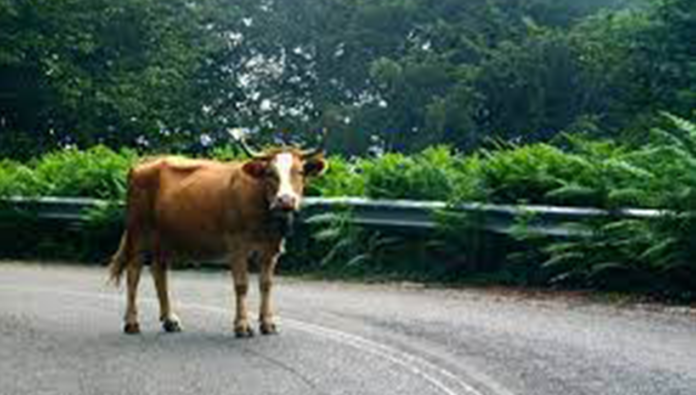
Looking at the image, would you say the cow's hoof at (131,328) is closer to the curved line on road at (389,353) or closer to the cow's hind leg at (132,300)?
the cow's hind leg at (132,300)

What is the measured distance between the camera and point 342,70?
65000 mm

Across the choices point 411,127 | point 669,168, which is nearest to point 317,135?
point 411,127

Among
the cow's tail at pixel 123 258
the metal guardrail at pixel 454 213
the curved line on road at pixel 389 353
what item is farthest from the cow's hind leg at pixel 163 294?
the metal guardrail at pixel 454 213

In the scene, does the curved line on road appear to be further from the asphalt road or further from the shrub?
the shrub

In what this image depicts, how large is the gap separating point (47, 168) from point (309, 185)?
239 inches

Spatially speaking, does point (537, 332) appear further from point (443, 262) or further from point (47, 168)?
point (47, 168)

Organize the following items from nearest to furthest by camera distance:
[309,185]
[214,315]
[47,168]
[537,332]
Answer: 1. [537,332]
2. [214,315]
3. [309,185]
4. [47,168]

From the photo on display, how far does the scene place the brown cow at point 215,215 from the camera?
11.7 meters

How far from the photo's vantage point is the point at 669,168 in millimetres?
14688

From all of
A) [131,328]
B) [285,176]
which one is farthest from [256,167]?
[131,328]

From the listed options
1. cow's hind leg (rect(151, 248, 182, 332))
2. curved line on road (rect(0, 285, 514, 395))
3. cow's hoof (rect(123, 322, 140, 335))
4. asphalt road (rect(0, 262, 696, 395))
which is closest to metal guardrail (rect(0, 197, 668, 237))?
asphalt road (rect(0, 262, 696, 395))

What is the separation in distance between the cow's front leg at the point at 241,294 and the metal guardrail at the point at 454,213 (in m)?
4.57

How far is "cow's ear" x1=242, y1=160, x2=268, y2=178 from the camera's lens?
11.9 metres

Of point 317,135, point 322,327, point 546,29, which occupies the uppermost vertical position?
point 546,29
